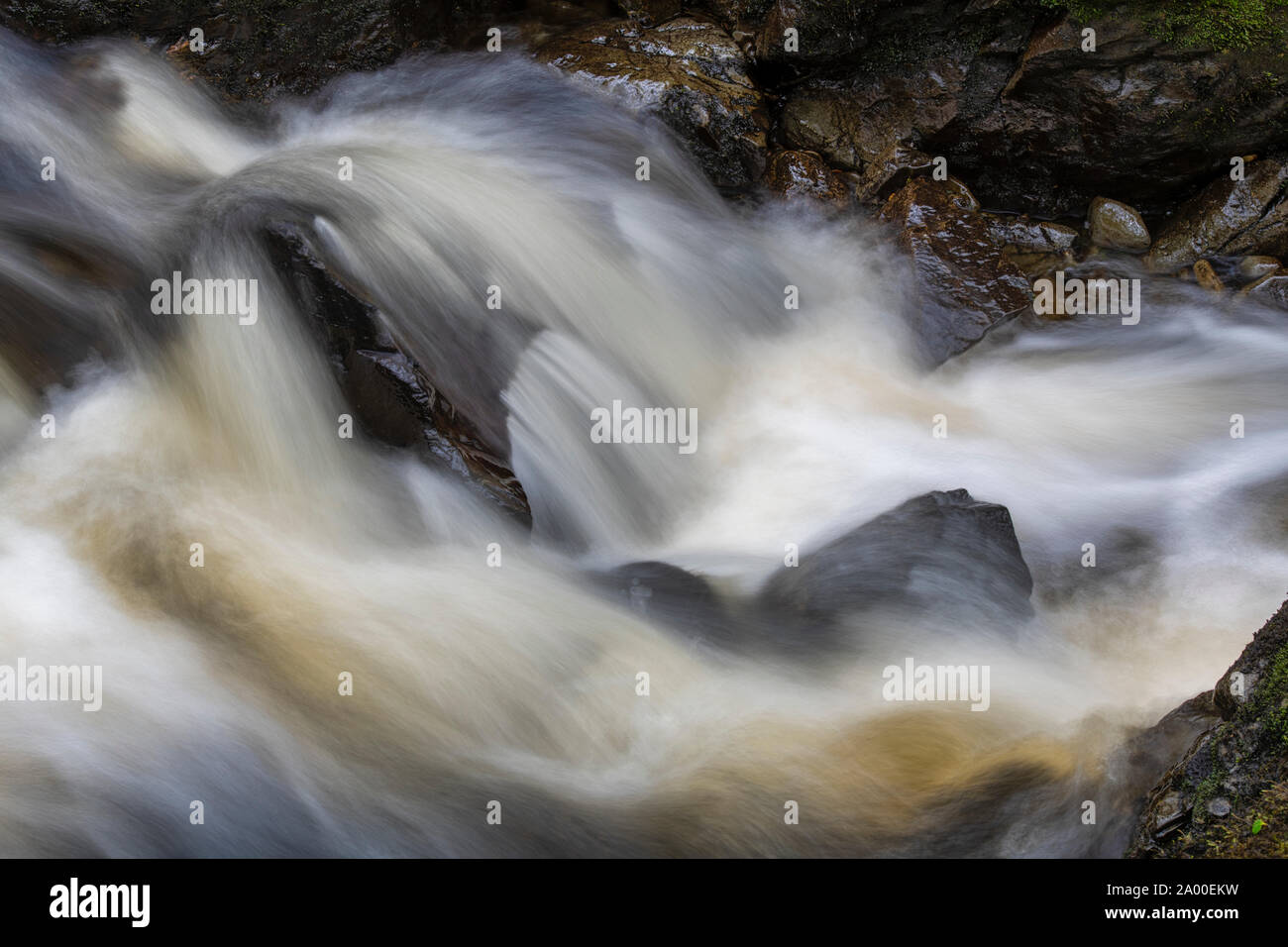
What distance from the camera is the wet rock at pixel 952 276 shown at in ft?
23.2

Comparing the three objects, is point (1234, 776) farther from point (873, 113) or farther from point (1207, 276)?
point (873, 113)

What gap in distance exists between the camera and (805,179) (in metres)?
7.84

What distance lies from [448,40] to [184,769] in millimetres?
5851

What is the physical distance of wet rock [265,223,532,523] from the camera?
551cm

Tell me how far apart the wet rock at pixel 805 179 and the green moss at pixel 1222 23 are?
226 cm

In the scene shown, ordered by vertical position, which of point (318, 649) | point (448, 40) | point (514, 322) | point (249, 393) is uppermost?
point (448, 40)

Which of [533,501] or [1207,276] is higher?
[1207,276]

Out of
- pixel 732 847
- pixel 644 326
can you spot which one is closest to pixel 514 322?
pixel 644 326

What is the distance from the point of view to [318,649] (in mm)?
4844

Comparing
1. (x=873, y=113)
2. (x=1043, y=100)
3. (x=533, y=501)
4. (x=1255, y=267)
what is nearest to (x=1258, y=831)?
(x=533, y=501)

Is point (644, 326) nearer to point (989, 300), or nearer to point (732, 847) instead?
point (989, 300)

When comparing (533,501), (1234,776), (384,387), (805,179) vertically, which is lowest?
(1234,776)

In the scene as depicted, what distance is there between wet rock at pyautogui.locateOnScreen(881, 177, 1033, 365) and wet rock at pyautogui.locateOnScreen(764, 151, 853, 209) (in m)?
0.46

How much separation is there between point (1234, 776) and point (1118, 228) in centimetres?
518
